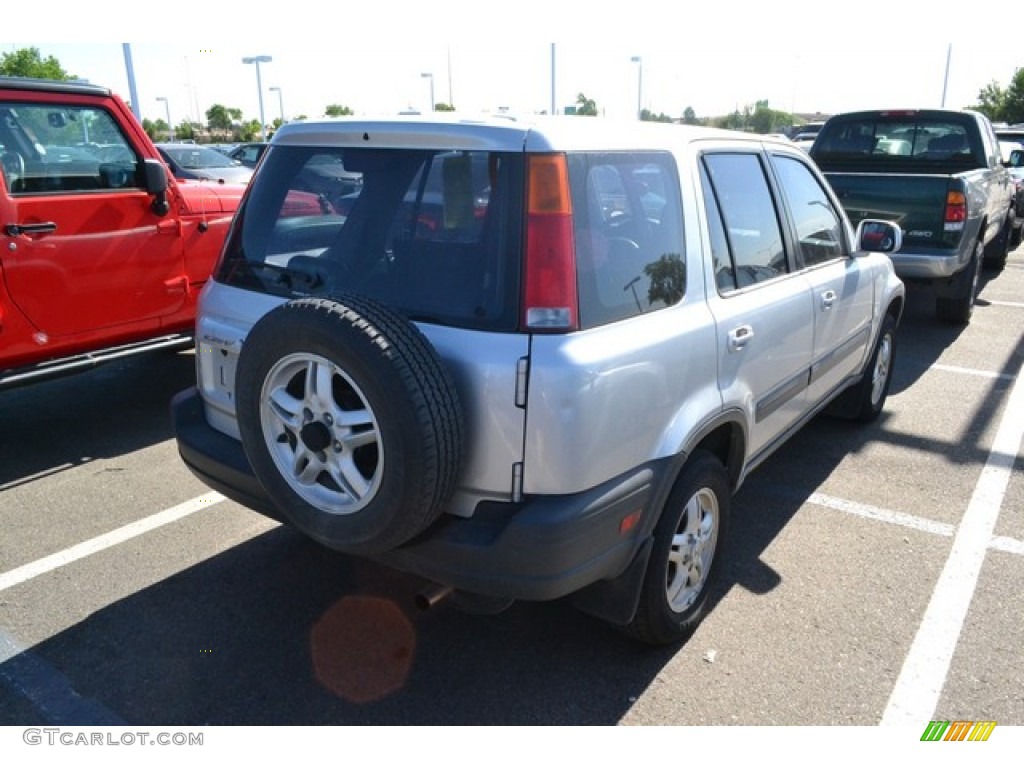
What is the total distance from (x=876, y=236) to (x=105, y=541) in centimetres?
437

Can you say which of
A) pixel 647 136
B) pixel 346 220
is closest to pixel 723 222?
pixel 647 136

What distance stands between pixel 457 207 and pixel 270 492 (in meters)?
1.11

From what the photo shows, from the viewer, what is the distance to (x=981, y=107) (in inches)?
1823

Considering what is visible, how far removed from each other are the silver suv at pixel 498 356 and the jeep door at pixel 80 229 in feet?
6.76

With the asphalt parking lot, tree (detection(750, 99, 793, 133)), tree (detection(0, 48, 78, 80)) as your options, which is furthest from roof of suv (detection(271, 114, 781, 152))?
tree (detection(750, 99, 793, 133))

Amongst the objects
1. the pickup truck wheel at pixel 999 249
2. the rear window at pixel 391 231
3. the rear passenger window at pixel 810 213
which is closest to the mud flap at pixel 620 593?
the rear window at pixel 391 231

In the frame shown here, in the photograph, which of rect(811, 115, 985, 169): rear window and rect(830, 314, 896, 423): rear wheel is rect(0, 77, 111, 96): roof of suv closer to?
rect(830, 314, 896, 423): rear wheel

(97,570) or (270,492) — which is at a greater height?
(270,492)

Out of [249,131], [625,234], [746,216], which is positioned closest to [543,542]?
[625,234]

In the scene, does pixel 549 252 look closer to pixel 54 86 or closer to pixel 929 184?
pixel 54 86

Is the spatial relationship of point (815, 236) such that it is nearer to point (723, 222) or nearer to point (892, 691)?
point (723, 222)

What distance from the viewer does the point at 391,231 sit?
272cm

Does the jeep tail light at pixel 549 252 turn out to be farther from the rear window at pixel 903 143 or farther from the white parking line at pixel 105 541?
the rear window at pixel 903 143

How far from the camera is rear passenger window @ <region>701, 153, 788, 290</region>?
316 centimetres
